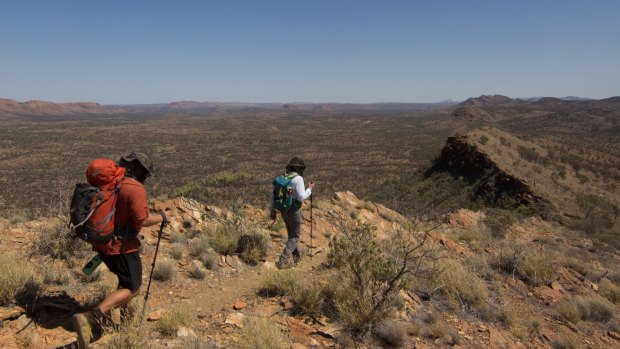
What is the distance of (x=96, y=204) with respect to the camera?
291cm

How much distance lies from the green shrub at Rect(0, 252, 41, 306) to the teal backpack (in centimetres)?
294

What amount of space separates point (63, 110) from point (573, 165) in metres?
195

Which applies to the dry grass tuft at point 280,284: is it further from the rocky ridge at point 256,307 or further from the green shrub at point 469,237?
the green shrub at point 469,237

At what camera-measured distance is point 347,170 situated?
36.6 metres

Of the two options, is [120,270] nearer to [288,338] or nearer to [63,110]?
[288,338]

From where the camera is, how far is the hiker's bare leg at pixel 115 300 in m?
3.05

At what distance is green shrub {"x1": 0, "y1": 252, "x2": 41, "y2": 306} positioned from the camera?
3523 mm

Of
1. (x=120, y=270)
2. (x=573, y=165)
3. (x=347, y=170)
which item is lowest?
Answer: (x=347, y=170)

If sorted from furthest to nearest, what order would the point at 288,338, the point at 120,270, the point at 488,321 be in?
the point at 488,321
the point at 288,338
the point at 120,270

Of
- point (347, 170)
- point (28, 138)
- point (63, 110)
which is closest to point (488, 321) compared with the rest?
point (347, 170)

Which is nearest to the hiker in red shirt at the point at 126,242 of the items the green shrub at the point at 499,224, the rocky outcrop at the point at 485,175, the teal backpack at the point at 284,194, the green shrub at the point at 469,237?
the teal backpack at the point at 284,194

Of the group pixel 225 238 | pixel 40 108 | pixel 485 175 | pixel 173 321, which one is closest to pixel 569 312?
pixel 225 238

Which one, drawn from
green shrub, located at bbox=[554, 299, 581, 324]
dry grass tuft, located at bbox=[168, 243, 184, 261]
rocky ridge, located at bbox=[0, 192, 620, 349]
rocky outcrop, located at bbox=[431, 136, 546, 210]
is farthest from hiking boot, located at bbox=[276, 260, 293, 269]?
rocky outcrop, located at bbox=[431, 136, 546, 210]

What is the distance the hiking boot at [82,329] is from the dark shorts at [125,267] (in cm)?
41
